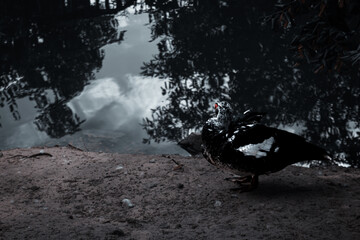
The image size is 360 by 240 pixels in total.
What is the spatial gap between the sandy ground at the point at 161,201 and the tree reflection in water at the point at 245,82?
2196mm

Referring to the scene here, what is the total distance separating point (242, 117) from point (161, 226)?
4.94ft

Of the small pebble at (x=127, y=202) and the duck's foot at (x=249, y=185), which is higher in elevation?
the duck's foot at (x=249, y=185)

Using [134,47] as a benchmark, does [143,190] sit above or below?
below

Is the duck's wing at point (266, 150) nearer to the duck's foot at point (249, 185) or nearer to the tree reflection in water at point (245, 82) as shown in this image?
the duck's foot at point (249, 185)

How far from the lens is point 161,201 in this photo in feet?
14.8

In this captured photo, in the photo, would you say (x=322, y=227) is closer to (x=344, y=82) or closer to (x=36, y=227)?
(x=36, y=227)

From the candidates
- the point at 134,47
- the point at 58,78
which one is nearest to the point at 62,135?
the point at 58,78

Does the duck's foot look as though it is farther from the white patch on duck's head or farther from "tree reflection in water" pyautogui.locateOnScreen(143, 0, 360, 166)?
"tree reflection in water" pyautogui.locateOnScreen(143, 0, 360, 166)

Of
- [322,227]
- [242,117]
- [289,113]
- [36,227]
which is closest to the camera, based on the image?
[322,227]

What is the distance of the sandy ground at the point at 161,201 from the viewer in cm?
356

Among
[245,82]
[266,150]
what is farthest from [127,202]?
[245,82]

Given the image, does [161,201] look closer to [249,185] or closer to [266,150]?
[249,185]

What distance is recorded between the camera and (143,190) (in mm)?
4824

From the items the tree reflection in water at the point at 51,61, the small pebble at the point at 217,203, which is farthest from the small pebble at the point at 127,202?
the tree reflection in water at the point at 51,61
